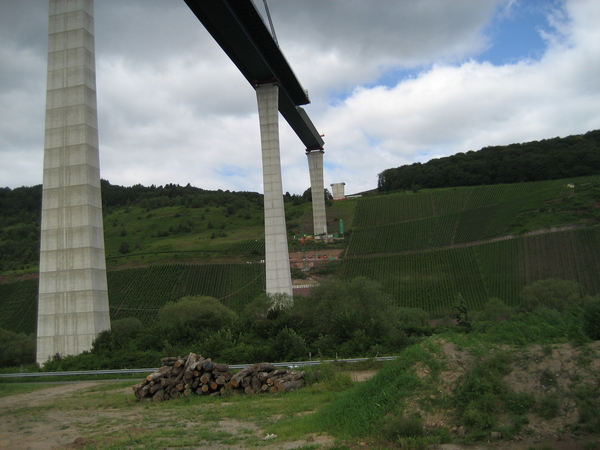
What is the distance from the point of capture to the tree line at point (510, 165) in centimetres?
11344

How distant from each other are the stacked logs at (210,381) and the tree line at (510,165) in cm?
11597

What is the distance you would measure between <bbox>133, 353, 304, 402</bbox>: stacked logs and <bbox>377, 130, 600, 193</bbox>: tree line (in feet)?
380

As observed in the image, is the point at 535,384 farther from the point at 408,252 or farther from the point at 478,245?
the point at 408,252

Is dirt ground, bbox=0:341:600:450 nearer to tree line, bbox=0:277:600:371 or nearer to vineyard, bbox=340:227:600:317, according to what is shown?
tree line, bbox=0:277:600:371

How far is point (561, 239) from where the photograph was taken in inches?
2466

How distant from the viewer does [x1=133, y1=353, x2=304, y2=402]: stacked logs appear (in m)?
13.2

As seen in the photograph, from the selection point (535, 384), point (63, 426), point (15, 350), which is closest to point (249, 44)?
point (15, 350)

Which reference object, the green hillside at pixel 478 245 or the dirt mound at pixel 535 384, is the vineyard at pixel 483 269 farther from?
the dirt mound at pixel 535 384

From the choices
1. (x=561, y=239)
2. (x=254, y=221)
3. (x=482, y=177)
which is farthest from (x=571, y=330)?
(x=482, y=177)

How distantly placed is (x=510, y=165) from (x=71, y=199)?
120442mm

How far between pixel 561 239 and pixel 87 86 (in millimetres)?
58951

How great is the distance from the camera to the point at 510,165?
124 m

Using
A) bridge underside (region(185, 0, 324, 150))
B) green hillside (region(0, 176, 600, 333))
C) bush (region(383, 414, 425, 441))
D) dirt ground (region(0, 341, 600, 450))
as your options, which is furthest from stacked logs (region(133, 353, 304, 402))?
green hillside (region(0, 176, 600, 333))

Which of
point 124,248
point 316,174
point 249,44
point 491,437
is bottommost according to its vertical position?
point 491,437
